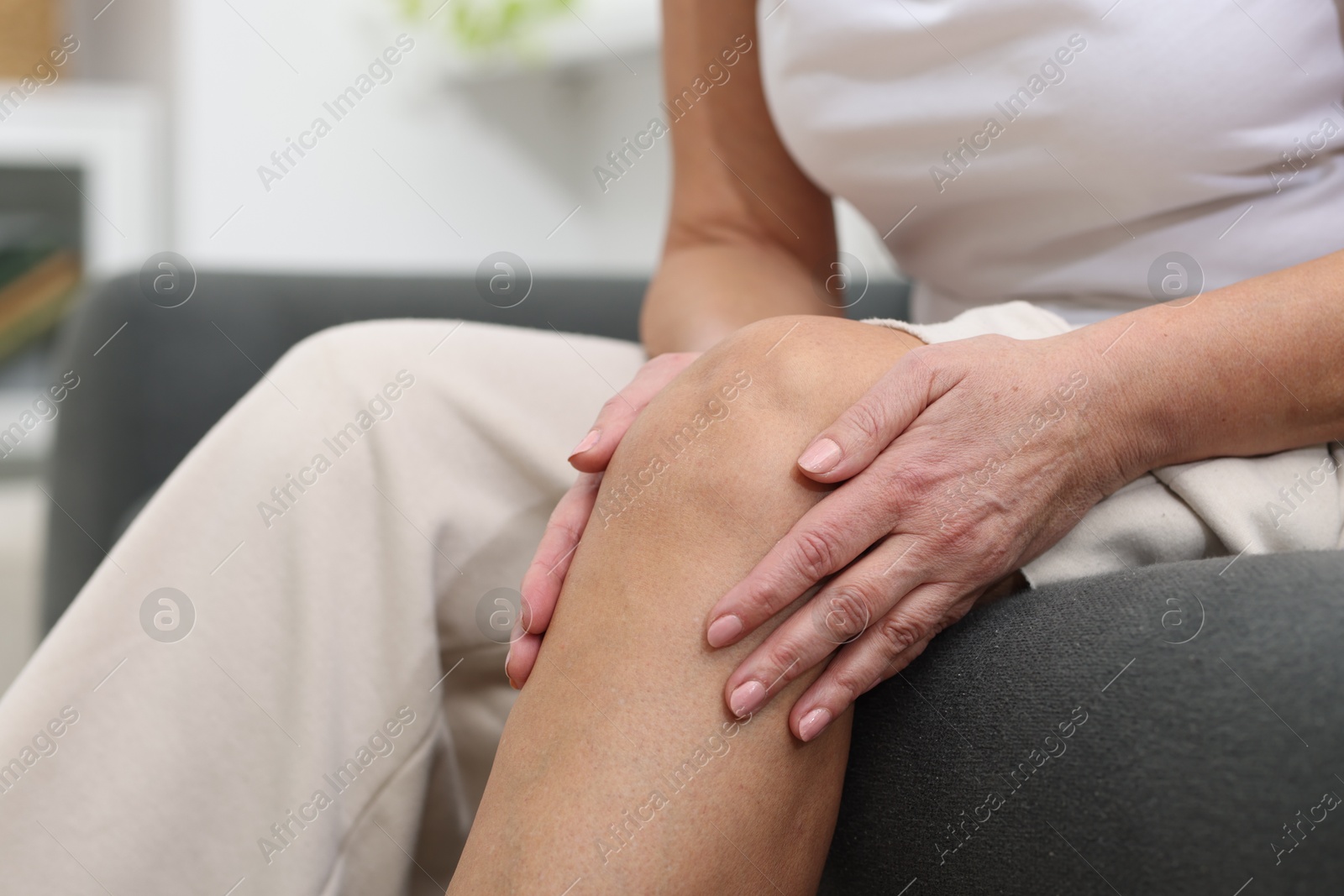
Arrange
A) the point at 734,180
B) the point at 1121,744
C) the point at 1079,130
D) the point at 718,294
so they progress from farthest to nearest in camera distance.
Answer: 1. the point at 734,180
2. the point at 718,294
3. the point at 1079,130
4. the point at 1121,744

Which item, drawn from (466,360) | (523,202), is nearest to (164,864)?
(466,360)

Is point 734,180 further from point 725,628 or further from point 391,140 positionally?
point 391,140

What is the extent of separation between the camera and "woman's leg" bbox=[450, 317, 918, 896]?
14.0 inches

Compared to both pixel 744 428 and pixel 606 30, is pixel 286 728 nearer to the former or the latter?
pixel 744 428

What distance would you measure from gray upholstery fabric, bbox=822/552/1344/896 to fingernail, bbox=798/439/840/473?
3.9 inches

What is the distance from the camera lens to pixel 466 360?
598 mm

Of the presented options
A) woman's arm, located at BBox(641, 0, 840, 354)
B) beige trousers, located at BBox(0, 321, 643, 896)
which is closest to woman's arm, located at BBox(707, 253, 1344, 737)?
beige trousers, located at BBox(0, 321, 643, 896)

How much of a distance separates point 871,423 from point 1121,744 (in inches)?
5.9

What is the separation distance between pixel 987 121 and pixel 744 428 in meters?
0.29

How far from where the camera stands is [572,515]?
0.47 metres

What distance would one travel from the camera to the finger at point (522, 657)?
17.1 inches

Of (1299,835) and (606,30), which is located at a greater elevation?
(606,30)

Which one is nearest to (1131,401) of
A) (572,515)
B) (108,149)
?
(572,515)

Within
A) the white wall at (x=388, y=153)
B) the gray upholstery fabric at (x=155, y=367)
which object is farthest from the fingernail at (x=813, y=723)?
the white wall at (x=388, y=153)
